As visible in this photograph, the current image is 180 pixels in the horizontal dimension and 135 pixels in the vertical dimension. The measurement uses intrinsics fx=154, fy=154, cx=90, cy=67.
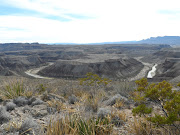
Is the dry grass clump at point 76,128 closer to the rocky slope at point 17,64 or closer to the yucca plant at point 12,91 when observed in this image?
the yucca plant at point 12,91

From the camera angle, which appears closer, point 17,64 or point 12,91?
point 12,91

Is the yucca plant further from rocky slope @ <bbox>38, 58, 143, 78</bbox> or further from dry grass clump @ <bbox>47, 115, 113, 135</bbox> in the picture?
rocky slope @ <bbox>38, 58, 143, 78</bbox>

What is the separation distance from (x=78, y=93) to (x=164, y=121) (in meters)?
6.53

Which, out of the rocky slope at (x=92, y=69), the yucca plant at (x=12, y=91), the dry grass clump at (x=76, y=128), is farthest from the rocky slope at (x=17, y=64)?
the dry grass clump at (x=76, y=128)

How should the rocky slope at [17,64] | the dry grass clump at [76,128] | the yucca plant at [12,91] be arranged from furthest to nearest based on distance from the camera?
the rocky slope at [17,64]
the yucca plant at [12,91]
the dry grass clump at [76,128]

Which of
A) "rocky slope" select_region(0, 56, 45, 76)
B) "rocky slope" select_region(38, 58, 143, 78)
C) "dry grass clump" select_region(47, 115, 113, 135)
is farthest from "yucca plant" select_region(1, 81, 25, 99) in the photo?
"rocky slope" select_region(0, 56, 45, 76)

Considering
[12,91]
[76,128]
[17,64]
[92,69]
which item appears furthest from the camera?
[17,64]

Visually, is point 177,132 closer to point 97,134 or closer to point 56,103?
point 97,134

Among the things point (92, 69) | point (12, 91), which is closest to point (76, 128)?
point (12, 91)

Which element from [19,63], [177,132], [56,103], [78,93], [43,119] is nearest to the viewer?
[177,132]

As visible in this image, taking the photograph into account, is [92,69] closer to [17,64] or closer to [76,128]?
[17,64]

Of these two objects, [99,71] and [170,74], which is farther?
[99,71]

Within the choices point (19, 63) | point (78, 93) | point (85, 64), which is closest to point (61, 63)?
point (85, 64)

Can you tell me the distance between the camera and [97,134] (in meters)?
4.12
